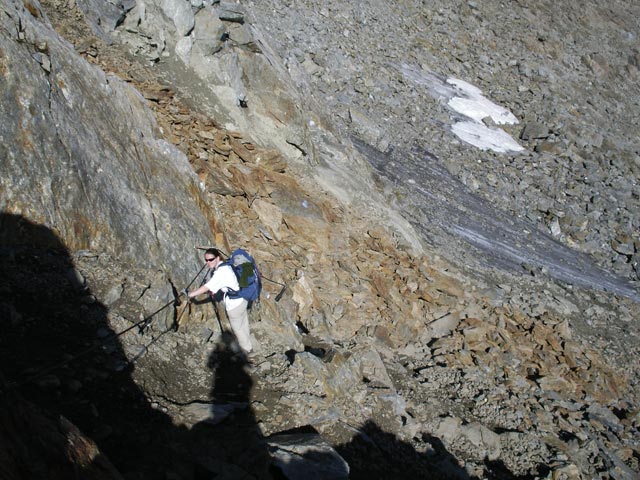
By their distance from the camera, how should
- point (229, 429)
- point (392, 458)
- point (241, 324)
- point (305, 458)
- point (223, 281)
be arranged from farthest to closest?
point (392, 458), point (241, 324), point (223, 281), point (229, 429), point (305, 458)

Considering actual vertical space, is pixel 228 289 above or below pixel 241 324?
above

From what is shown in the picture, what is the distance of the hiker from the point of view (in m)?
6.93

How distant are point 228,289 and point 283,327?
1745 millimetres

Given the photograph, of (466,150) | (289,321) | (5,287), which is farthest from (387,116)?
(5,287)

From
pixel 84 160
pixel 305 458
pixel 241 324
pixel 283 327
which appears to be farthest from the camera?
pixel 283 327

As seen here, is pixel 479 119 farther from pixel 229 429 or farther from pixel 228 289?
pixel 229 429

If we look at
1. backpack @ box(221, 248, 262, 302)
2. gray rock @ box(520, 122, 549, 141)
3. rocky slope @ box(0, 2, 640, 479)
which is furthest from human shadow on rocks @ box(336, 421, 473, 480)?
gray rock @ box(520, 122, 549, 141)

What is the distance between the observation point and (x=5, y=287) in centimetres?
555

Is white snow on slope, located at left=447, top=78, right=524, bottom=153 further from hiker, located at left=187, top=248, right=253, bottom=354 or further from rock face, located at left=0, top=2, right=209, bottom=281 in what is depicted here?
hiker, located at left=187, top=248, right=253, bottom=354

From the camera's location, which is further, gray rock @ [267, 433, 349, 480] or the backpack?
the backpack

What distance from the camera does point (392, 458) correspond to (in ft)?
25.4

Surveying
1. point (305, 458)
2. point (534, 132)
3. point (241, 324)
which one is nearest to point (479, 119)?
point (534, 132)

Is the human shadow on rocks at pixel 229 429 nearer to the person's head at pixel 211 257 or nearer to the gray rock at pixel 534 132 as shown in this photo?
the person's head at pixel 211 257

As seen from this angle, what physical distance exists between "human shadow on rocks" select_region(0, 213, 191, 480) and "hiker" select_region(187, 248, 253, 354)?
4.16ft
